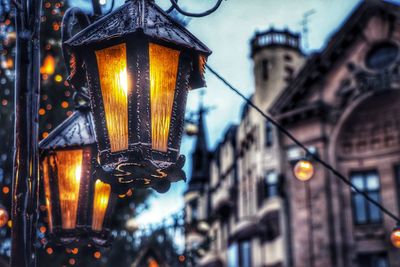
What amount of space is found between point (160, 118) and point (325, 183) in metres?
30.4

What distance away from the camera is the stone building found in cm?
3319

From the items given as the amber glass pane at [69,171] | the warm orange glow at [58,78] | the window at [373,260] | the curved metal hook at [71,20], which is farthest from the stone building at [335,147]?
the amber glass pane at [69,171]

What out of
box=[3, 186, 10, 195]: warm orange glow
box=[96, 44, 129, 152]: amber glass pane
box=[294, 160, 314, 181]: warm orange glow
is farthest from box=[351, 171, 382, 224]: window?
box=[96, 44, 129, 152]: amber glass pane

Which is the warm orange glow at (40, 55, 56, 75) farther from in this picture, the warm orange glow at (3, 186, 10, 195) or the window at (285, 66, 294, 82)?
the window at (285, 66, 294, 82)

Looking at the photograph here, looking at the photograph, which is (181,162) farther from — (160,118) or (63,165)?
(63,165)

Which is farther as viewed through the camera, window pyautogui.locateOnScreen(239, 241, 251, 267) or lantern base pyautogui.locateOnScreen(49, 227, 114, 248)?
window pyautogui.locateOnScreen(239, 241, 251, 267)

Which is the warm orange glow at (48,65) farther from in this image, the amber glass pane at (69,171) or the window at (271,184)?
the window at (271,184)

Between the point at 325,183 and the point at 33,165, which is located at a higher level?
the point at 325,183

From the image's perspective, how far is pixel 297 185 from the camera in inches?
1393

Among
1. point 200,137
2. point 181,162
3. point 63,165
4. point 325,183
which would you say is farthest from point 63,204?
point 200,137

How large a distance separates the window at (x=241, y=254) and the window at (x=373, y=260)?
7.97 m

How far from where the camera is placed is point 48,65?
18.4 meters

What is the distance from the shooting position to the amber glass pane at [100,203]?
6.34 meters

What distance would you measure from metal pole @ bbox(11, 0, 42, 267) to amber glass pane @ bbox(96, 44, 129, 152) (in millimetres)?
1294
